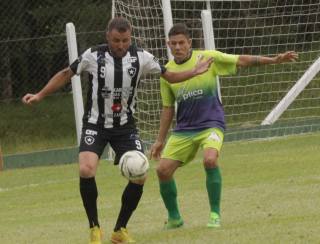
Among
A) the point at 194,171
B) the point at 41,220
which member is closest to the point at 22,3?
the point at 194,171

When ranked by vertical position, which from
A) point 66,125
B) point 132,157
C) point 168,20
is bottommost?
point 66,125

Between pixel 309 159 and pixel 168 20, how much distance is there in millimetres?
2985

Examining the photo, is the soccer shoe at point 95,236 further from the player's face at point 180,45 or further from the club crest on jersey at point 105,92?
the player's face at point 180,45

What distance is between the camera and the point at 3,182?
14.4 m

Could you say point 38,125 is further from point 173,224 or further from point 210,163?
point 210,163

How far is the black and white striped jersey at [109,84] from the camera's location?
8.12 meters

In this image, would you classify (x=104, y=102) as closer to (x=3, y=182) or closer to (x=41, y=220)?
(x=41, y=220)

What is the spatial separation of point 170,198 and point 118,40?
159cm

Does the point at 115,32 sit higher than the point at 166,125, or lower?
higher

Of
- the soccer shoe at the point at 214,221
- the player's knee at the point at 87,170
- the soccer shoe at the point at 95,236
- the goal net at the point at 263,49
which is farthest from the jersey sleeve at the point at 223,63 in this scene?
the goal net at the point at 263,49

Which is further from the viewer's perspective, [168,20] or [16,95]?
[16,95]

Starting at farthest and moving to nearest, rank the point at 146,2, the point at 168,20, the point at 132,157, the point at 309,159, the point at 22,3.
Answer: the point at 22,3
the point at 146,2
the point at 168,20
the point at 309,159
the point at 132,157

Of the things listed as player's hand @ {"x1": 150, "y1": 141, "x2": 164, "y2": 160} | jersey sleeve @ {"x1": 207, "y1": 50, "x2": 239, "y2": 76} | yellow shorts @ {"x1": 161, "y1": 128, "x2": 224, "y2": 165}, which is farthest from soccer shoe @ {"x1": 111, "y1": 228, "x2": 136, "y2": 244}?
jersey sleeve @ {"x1": 207, "y1": 50, "x2": 239, "y2": 76}

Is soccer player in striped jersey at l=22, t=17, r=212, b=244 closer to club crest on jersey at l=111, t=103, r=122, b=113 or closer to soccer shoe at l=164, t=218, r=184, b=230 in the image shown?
club crest on jersey at l=111, t=103, r=122, b=113
